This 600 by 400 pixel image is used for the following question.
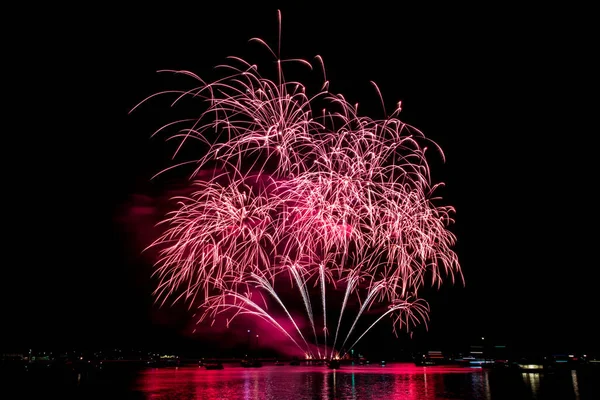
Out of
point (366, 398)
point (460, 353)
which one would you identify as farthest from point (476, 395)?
point (460, 353)

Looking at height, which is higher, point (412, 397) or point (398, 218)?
point (398, 218)

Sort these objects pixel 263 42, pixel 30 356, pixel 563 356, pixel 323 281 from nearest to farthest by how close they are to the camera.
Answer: pixel 263 42, pixel 323 281, pixel 563 356, pixel 30 356

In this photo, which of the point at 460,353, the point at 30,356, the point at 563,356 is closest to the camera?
the point at 563,356

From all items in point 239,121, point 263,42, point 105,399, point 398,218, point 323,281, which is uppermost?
point 263,42

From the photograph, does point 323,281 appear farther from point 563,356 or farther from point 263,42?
point 563,356

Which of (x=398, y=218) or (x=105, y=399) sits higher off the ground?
(x=398, y=218)

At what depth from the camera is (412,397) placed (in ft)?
84.6

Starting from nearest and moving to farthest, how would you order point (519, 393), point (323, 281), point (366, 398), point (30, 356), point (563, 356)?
point (366, 398)
point (519, 393)
point (323, 281)
point (563, 356)
point (30, 356)

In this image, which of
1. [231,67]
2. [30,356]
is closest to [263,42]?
[231,67]

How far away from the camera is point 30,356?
15450 centimetres

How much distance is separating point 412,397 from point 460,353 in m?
126

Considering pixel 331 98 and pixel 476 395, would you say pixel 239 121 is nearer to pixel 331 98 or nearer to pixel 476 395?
pixel 331 98

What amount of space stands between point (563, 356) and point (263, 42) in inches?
3845

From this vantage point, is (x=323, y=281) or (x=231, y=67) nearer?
(x=231, y=67)
